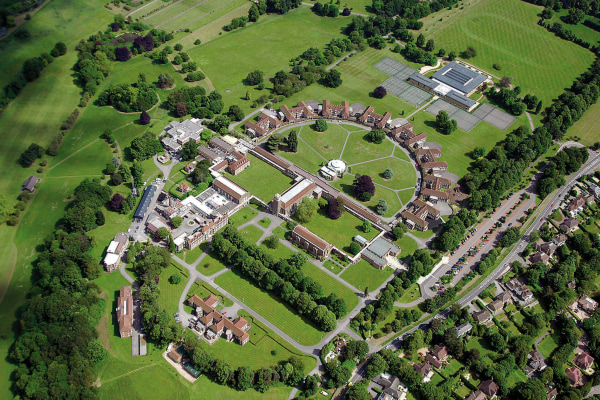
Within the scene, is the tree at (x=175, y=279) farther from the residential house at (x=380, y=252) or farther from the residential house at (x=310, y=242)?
the residential house at (x=380, y=252)

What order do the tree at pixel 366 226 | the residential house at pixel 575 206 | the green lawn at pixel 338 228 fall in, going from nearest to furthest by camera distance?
the green lawn at pixel 338 228 → the tree at pixel 366 226 → the residential house at pixel 575 206

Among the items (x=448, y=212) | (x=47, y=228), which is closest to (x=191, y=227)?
(x=47, y=228)

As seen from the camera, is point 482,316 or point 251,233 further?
point 251,233

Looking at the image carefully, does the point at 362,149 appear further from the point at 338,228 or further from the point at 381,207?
the point at 338,228

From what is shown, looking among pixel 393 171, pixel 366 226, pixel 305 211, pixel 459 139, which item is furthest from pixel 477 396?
pixel 459 139

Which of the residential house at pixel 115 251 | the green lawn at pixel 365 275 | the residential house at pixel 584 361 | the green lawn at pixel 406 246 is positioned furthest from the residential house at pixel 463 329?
the residential house at pixel 115 251

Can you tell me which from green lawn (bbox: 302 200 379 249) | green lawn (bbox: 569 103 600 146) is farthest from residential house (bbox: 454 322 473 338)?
green lawn (bbox: 569 103 600 146)

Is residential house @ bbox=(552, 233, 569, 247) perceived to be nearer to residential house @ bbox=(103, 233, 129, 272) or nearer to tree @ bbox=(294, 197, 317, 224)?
tree @ bbox=(294, 197, 317, 224)
